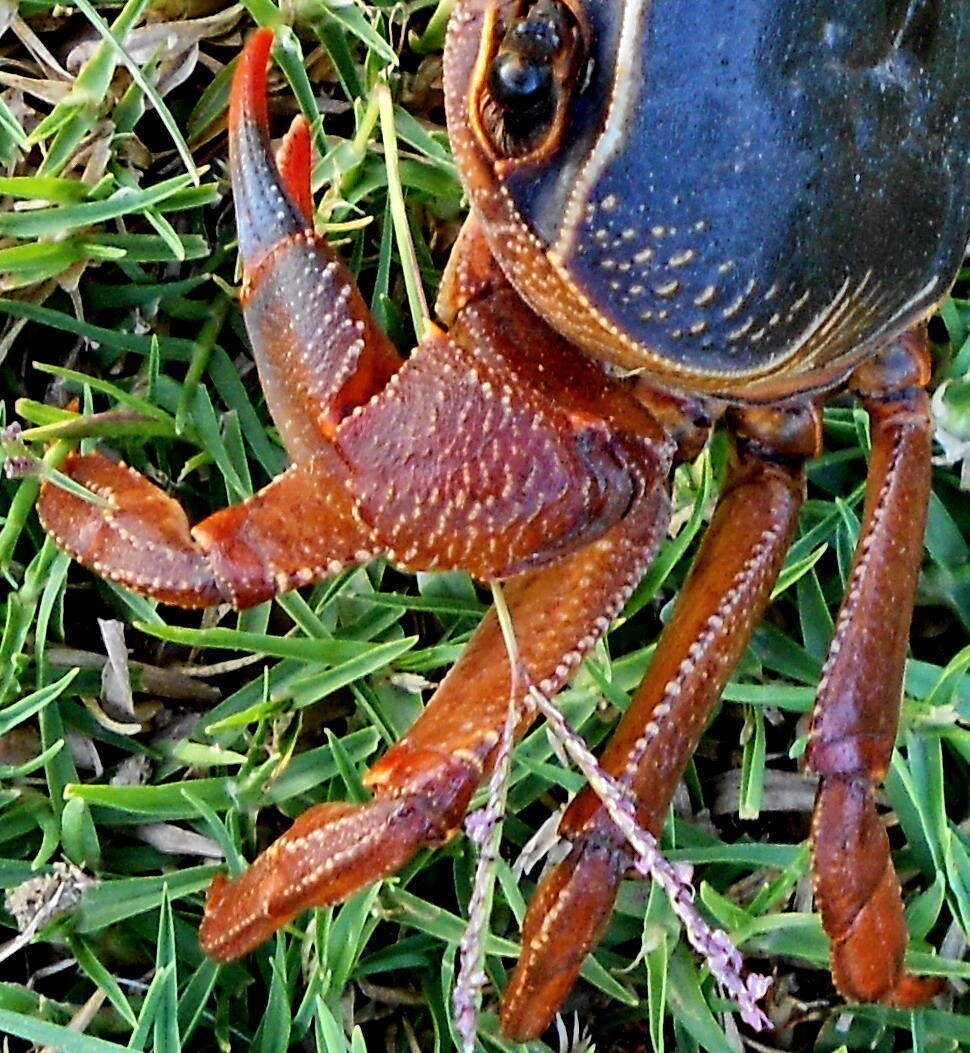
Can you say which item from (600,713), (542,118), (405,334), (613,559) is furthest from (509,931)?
(542,118)

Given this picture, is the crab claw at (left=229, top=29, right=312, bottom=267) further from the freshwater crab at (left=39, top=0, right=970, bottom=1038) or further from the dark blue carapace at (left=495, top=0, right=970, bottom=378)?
the dark blue carapace at (left=495, top=0, right=970, bottom=378)

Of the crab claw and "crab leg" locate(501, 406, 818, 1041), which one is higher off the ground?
the crab claw

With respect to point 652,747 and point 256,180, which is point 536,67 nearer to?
point 256,180

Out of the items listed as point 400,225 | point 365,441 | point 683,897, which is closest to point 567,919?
point 683,897

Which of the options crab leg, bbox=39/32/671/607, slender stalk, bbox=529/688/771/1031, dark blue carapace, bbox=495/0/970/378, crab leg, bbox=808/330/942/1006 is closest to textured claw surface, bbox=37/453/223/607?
crab leg, bbox=39/32/671/607

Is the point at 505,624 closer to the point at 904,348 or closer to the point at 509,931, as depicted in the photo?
the point at 509,931

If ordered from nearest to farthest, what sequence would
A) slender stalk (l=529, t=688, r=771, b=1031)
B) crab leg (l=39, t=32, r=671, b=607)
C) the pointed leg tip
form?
1. slender stalk (l=529, t=688, r=771, b=1031)
2. crab leg (l=39, t=32, r=671, b=607)
3. the pointed leg tip

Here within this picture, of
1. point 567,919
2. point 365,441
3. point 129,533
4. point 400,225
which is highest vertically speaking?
point 400,225
